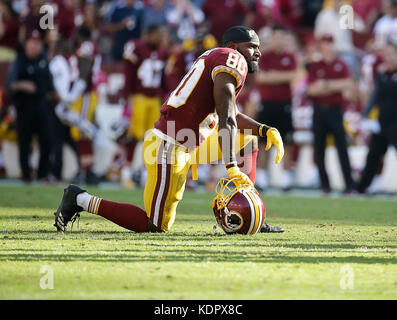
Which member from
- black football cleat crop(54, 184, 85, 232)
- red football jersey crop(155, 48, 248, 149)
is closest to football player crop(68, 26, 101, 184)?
black football cleat crop(54, 184, 85, 232)

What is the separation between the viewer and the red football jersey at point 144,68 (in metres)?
11.8

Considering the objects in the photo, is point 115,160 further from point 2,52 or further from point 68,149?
point 2,52

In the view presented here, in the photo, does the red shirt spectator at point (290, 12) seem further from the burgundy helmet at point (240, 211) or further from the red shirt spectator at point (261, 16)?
the burgundy helmet at point (240, 211)

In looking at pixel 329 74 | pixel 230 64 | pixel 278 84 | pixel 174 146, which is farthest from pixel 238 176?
pixel 329 74

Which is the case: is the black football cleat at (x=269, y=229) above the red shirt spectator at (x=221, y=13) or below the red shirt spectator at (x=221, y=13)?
below

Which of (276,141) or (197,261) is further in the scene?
(276,141)

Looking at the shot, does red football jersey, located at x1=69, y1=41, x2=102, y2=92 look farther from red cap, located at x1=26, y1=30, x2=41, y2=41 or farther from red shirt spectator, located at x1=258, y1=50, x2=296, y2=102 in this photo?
red shirt spectator, located at x1=258, y1=50, x2=296, y2=102

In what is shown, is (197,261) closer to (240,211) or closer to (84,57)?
(240,211)

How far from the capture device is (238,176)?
18.2 ft

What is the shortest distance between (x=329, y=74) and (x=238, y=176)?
6376mm

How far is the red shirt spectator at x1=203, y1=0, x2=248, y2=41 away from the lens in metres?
14.1

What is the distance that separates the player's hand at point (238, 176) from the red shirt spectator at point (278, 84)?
598 cm

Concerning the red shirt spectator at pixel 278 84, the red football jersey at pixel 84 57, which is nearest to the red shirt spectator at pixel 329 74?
the red shirt spectator at pixel 278 84

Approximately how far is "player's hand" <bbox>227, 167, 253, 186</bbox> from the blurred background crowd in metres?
5.45
